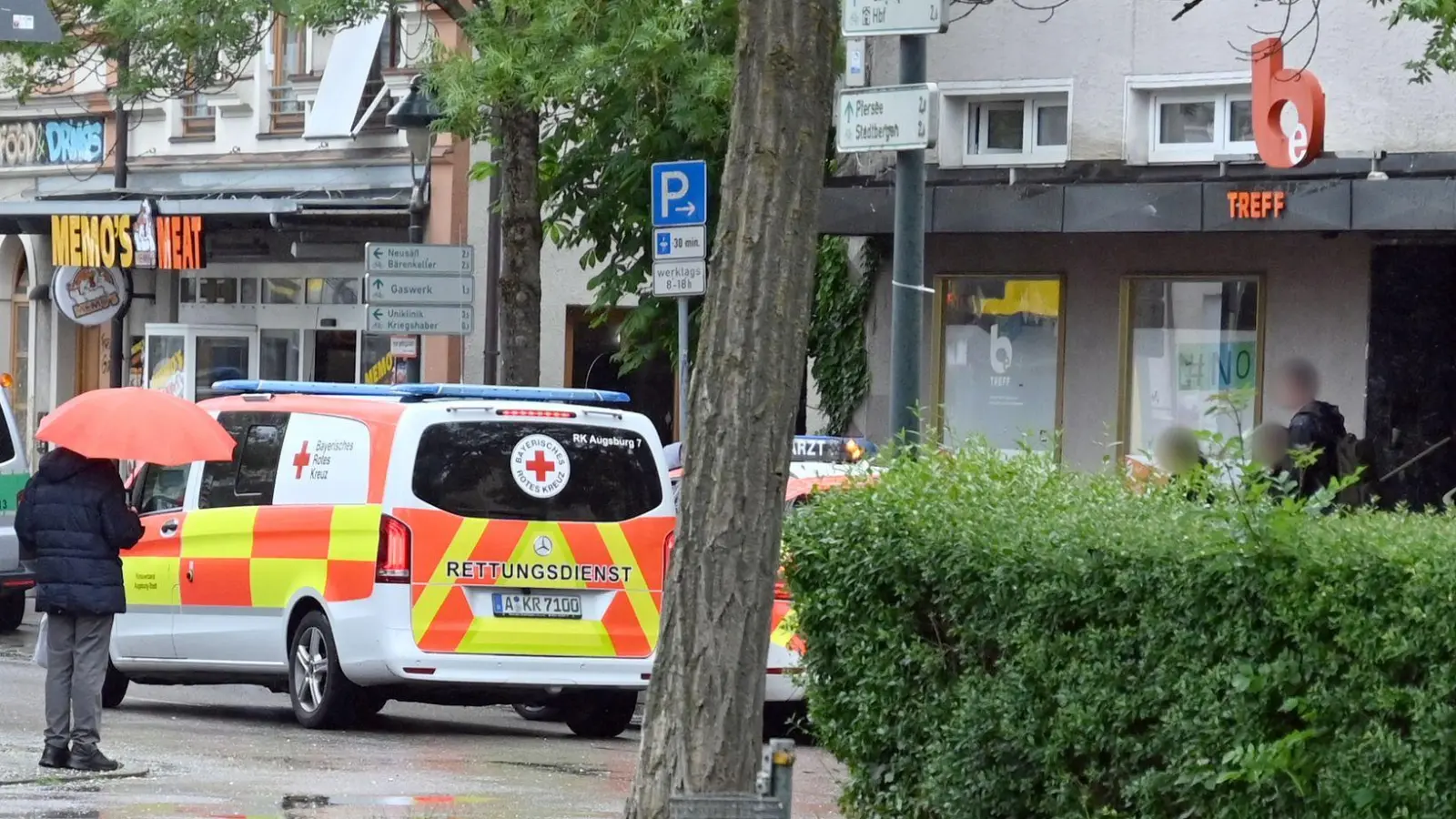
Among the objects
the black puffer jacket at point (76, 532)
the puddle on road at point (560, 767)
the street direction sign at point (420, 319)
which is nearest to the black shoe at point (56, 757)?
the black puffer jacket at point (76, 532)

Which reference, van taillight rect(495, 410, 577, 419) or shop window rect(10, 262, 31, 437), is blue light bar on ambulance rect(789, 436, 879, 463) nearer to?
van taillight rect(495, 410, 577, 419)

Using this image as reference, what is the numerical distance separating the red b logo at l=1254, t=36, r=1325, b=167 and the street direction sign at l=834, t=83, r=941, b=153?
554cm

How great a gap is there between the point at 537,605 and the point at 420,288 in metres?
7.95

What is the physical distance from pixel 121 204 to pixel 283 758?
18695 mm

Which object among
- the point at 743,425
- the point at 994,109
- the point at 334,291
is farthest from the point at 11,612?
the point at 743,425

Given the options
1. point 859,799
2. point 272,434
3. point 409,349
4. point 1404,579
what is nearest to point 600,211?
point 409,349

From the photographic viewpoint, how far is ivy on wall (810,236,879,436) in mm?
21172

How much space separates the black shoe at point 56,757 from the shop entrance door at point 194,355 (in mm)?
19345

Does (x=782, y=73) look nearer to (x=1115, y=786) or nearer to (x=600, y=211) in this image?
(x=1115, y=786)

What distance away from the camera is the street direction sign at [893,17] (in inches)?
441

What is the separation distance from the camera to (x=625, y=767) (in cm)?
1188

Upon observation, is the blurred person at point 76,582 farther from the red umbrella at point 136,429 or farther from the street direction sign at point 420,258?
the street direction sign at point 420,258

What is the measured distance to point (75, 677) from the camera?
10859 mm

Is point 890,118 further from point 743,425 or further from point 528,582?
point 743,425
